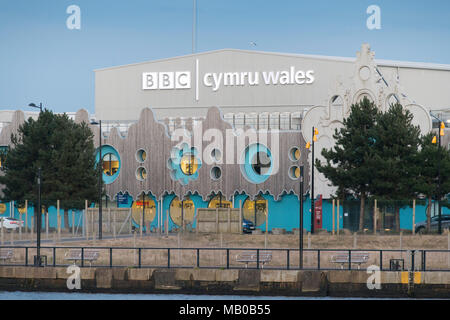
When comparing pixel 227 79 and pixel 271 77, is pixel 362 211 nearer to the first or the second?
pixel 271 77

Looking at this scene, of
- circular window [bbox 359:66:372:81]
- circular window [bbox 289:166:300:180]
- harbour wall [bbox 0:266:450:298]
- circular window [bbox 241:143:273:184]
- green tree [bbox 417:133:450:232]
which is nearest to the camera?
harbour wall [bbox 0:266:450:298]

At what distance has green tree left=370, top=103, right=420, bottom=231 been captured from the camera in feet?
209

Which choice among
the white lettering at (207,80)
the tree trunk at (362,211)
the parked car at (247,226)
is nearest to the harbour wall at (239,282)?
the tree trunk at (362,211)

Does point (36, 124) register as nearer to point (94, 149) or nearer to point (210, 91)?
point (94, 149)

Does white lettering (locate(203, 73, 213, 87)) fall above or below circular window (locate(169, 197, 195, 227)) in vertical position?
above

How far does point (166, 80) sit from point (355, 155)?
3097 cm

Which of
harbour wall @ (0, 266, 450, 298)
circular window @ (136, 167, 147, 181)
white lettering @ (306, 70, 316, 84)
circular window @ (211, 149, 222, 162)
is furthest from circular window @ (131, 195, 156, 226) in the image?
harbour wall @ (0, 266, 450, 298)

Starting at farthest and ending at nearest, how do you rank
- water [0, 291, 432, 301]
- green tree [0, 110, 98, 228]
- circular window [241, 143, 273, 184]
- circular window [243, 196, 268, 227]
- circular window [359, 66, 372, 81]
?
circular window [243, 196, 268, 227] → circular window [241, 143, 273, 184] → green tree [0, 110, 98, 228] → circular window [359, 66, 372, 81] → water [0, 291, 432, 301]

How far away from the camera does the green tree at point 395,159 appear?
63.8m

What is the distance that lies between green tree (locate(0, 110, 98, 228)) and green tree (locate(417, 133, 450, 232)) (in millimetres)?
26379

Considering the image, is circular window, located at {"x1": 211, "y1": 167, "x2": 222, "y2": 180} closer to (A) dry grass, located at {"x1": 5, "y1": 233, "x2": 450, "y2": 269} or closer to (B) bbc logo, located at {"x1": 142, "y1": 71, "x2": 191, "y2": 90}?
(A) dry grass, located at {"x1": 5, "y1": 233, "x2": 450, "y2": 269}

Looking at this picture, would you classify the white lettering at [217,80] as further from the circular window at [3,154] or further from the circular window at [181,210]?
the circular window at [3,154]

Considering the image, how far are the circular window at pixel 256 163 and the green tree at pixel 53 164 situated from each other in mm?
12255
